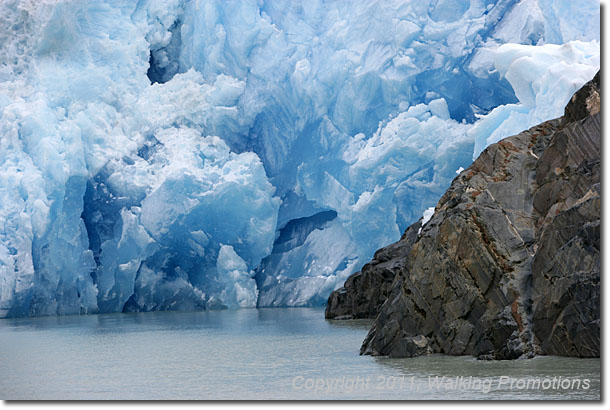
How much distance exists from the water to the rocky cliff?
32 cm

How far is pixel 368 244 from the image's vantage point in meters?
21.1

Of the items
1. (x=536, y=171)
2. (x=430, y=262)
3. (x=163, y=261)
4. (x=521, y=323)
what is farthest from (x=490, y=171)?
(x=163, y=261)

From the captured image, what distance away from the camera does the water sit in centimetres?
586

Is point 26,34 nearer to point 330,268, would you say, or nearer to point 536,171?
point 330,268

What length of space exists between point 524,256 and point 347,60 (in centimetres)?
1298

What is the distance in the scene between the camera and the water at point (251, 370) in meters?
5.86

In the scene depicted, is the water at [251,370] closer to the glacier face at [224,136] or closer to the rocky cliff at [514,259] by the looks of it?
the rocky cliff at [514,259]

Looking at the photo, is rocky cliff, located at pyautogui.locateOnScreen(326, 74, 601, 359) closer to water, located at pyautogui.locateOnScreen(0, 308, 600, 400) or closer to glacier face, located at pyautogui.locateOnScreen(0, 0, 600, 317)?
water, located at pyautogui.locateOnScreen(0, 308, 600, 400)

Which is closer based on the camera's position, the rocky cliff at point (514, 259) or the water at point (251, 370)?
the water at point (251, 370)

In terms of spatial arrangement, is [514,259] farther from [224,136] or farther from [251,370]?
[224,136]

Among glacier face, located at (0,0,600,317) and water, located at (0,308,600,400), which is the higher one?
glacier face, located at (0,0,600,317)

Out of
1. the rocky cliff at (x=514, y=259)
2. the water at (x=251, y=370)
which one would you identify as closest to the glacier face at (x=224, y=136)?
the water at (x=251, y=370)

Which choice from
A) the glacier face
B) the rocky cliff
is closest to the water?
the rocky cliff

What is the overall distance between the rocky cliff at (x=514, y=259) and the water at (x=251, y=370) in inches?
12.5
